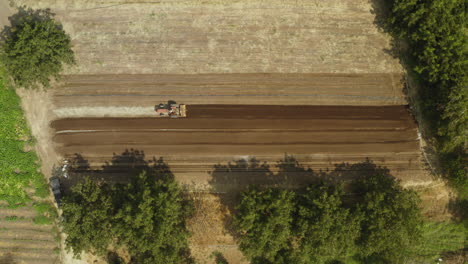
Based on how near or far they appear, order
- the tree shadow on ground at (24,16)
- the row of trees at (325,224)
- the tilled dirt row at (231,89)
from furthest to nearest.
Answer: the tree shadow on ground at (24,16), the tilled dirt row at (231,89), the row of trees at (325,224)

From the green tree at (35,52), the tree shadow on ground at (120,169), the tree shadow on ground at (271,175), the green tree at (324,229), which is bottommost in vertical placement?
the green tree at (324,229)

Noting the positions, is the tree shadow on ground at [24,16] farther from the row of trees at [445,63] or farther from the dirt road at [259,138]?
the row of trees at [445,63]

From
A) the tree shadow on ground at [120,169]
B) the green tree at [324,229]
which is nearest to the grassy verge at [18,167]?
the tree shadow on ground at [120,169]

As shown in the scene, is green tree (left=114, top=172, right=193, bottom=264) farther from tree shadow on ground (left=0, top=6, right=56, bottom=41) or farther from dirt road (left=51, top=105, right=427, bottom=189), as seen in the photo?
tree shadow on ground (left=0, top=6, right=56, bottom=41)

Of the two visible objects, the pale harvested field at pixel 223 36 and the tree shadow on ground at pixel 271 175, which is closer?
the tree shadow on ground at pixel 271 175

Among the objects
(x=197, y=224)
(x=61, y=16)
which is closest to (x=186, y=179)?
(x=197, y=224)

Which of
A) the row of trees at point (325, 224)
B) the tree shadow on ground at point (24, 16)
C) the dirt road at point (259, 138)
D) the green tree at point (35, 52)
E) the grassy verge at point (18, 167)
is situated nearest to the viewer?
the row of trees at point (325, 224)

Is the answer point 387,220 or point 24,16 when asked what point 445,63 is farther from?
point 24,16

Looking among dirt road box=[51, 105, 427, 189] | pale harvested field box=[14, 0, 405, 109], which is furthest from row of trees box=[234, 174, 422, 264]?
pale harvested field box=[14, 0, 405, 109]

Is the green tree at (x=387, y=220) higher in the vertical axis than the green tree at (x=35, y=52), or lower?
lower
